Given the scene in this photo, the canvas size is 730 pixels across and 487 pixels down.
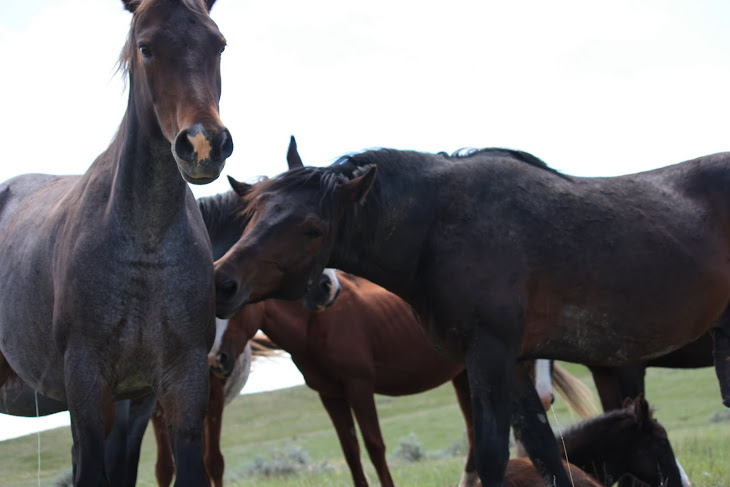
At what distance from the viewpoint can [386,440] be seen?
859 inches

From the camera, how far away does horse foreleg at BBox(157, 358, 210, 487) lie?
3885mm

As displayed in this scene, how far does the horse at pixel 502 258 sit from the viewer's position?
15.0ft

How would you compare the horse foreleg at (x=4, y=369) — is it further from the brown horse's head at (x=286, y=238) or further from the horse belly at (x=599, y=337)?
the horse belly at (x=599, y=337)

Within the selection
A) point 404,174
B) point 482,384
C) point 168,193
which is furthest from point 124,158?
point 482,384

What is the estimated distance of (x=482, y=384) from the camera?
14.7ft

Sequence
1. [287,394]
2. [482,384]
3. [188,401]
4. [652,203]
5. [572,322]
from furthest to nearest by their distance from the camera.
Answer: [287,394]
[652,203]
[572,322]
[482,384]
[188,401]

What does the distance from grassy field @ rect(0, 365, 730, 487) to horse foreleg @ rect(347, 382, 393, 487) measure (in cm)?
91

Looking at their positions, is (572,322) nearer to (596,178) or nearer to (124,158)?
(596,178)

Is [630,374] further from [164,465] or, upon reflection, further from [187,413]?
[187,413]

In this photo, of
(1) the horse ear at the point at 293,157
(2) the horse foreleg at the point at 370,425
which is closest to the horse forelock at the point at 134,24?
(1) the horse ear at the point at 293,157

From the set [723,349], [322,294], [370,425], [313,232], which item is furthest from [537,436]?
[370,425]

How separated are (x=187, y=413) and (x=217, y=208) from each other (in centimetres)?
430

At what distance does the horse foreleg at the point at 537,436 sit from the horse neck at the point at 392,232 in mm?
920

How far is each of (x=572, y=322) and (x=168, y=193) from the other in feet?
7.54
